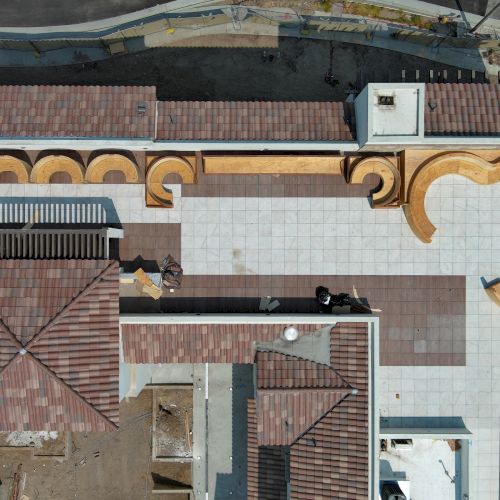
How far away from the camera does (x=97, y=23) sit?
94.7ft

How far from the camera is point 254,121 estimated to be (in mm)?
21078

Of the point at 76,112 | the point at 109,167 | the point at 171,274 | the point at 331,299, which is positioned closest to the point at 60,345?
the point at 171,274

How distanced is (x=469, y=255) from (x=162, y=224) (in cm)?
1784

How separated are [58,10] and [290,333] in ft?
94.3

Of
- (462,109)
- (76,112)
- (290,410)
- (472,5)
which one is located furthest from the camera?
(472,5)

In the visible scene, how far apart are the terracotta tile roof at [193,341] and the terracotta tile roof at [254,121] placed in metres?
10.4

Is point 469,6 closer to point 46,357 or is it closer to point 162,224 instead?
point 162,224

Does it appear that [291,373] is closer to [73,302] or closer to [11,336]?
[73,302]

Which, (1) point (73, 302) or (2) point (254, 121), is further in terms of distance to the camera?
(2) point (254, 121)

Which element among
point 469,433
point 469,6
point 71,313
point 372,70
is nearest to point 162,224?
point 71,313

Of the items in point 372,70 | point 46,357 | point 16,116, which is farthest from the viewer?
point 372,70

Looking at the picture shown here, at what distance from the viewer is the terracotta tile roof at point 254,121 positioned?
20.9m

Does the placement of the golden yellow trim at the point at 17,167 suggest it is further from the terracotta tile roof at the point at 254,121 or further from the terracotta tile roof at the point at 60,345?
the terracotta tile roof at the point at 254,121

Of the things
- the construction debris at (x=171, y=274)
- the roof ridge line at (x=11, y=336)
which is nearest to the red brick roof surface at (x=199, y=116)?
the construction debris at (x=171, y=274)
